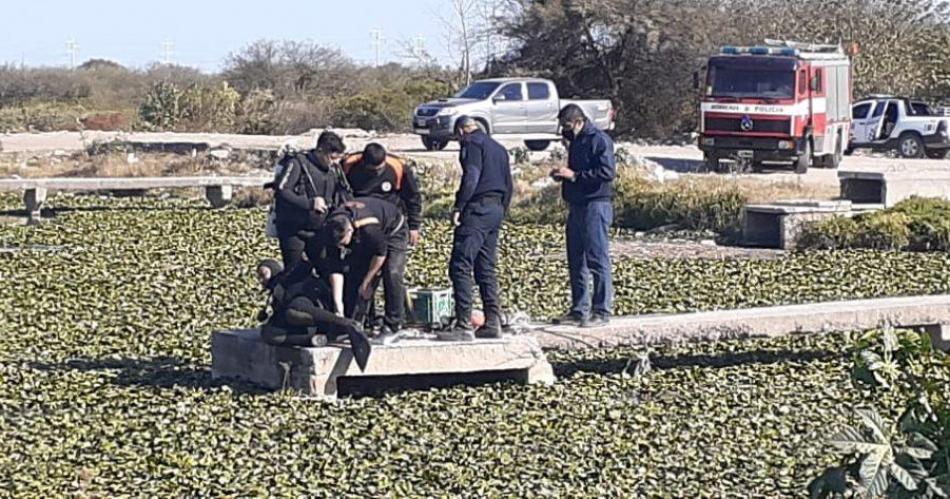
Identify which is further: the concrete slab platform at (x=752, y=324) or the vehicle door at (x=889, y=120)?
the vehicle door at (x=889, y=120)

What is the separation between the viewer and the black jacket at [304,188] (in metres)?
13.2

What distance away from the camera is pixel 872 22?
52531mm

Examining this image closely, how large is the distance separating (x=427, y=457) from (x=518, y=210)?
17.6 metres

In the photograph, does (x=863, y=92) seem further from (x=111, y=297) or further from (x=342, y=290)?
(x=342, y=290)

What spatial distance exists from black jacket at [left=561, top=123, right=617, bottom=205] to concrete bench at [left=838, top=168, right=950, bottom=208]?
38.4ft

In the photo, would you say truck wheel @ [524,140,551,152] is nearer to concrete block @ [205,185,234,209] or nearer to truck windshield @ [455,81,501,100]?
truck windshield @ [455,81,501,100]

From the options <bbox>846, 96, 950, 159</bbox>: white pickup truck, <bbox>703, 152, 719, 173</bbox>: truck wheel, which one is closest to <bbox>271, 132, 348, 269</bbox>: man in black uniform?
<bbox>703, 152, 719, 173</bbox>: truck wheel

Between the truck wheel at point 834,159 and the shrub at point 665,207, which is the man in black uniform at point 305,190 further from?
the truck wheel at point 834,159

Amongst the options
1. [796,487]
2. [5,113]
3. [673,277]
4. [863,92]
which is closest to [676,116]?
[863,92]

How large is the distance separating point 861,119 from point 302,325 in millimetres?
32594

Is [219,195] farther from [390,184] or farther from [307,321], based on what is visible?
[307,321]

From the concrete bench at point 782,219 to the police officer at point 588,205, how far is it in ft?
30.6

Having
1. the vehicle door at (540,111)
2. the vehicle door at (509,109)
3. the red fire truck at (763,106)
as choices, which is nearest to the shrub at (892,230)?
the red fire truck at (763,106)

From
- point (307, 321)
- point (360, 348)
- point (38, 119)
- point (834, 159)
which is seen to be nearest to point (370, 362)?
point (360, 348)
